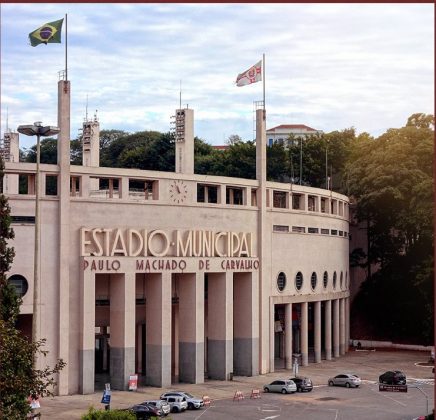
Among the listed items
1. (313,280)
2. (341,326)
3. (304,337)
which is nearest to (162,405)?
(304,337)

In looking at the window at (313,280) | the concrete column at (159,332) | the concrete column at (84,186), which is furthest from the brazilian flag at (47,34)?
the window at (313,280)

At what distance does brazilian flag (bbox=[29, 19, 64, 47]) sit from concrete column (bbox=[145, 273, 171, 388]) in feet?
58.1

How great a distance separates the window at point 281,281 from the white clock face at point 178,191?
1324 cm

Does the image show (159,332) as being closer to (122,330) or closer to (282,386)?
(122,330)

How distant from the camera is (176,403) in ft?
175

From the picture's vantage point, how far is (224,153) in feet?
397

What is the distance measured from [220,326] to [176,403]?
12.7 metres

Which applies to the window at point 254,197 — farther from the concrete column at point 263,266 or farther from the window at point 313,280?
the window at point 313,280

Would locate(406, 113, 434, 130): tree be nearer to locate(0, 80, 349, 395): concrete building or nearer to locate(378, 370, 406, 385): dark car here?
locate(0, 80, 349, 395): concrete building

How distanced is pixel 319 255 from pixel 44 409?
3415cm

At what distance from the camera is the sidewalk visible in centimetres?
5276

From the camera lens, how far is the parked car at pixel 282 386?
6056cm

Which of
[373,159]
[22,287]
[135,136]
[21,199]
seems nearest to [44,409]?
[22,287]

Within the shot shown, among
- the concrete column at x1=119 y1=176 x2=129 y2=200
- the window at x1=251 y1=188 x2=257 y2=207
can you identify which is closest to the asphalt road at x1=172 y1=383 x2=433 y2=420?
the concrete column at x1=119 y1=176 x2=129 y2=200
